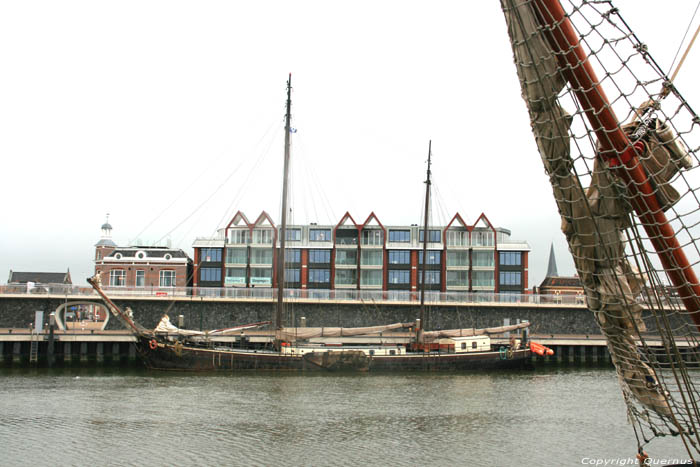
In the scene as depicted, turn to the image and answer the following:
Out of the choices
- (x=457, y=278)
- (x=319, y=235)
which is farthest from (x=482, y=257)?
(x=319, y=235)

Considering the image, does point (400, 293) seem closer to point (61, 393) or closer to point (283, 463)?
point (61, 393)

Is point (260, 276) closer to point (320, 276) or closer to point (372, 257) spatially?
point (320, 276)

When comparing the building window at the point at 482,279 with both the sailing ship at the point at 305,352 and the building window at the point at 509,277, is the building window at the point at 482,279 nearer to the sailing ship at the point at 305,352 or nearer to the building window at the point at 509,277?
the building window at the point at 509,277

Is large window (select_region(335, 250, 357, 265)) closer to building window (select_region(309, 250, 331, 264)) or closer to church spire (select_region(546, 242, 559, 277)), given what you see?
building window (select_region(309, 250, 331, 264))

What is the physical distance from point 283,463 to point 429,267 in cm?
4270

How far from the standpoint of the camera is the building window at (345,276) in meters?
58.6

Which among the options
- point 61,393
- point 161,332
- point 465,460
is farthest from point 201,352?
point 465,460

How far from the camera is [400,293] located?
47.4m

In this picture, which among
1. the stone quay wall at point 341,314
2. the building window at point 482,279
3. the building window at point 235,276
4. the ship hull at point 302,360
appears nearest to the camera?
the ship hull at point 302,360

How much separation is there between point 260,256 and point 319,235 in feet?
18.9

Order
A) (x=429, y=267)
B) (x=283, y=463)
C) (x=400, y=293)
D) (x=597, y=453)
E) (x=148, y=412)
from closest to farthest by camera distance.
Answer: (x=283, y=463) → (x=597, y=453) → (x=148, y=412) → (x=400, y=293) → (x=429, y=267)

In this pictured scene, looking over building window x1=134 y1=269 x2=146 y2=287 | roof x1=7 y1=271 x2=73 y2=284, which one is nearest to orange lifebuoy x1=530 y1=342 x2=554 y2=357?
building window x1=134 y1=269 x2=146 y2=287

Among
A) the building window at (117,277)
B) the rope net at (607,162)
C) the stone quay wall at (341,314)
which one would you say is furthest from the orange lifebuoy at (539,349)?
the building window at (117,277)

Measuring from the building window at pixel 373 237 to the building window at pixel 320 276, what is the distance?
14.5ft
